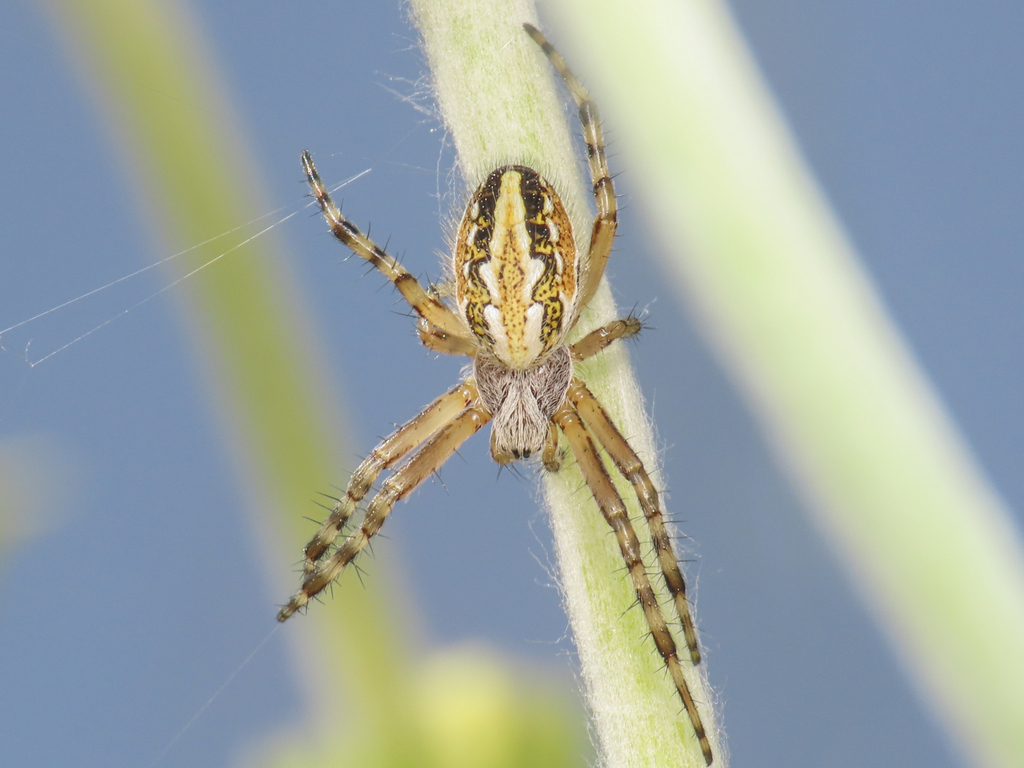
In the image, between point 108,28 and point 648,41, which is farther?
point 108,28

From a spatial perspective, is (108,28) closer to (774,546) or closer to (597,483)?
(597,483)

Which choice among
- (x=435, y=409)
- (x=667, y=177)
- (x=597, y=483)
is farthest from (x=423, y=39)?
(x=435, y=409)

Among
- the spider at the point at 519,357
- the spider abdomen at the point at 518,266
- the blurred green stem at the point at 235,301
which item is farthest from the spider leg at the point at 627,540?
the blurred green stem at the point at 235,301

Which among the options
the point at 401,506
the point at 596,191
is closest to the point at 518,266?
the point at 596,191

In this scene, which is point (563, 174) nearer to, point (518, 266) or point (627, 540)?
point (518, 266)

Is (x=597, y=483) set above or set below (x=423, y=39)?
below

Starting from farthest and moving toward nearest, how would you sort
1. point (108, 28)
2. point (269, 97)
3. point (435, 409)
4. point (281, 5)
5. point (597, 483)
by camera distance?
1. point (269, 97)
2. point (281, 5)
3. point (435, 409)
4. point (597, 483)
5. point (108, 28)
